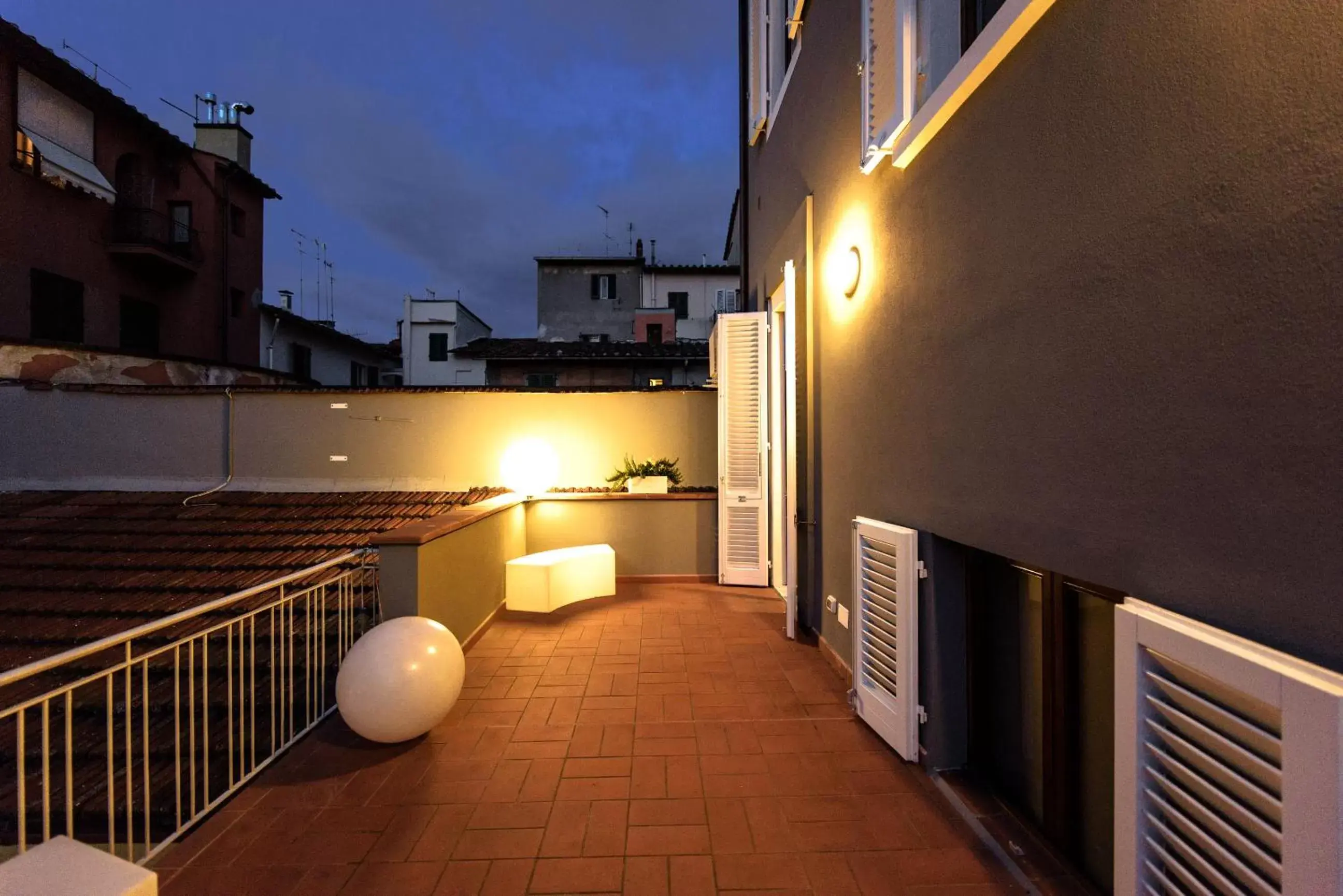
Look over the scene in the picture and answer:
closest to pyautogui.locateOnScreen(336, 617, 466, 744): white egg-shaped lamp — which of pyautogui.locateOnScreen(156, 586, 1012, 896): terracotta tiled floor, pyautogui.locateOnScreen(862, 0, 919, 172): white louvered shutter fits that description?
pyautogui.locateOnScreen(156, 586, 1012, 896): terracotta tiled floor

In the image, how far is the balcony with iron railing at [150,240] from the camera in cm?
1272

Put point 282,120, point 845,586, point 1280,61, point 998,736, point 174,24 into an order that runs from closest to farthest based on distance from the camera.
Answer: point 1280,61 → point 998,736 → point 845,586 → point 174,24 → point 282,120

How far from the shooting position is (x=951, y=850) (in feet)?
7.07

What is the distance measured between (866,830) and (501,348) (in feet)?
53.5

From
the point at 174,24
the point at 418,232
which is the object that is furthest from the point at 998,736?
the point at 174,24

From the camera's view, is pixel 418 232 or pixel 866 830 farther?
pixel 418 232

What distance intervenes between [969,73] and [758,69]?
197 inches

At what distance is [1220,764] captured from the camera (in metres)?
1.25

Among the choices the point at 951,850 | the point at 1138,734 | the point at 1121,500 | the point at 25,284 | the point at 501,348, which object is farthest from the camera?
the point at 501,348

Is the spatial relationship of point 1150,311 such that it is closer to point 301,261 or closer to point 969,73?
point 969,73

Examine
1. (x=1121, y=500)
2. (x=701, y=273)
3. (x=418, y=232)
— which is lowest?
(x=1121, y=500)

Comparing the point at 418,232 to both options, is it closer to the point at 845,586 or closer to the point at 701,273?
the point at 701,273

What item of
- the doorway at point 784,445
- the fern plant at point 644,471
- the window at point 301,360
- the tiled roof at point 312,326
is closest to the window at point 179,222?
the tiled roof at point 312,326

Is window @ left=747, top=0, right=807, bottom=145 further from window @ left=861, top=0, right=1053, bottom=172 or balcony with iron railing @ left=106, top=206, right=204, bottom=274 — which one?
balcony with iron railing @ left=106, top=206, right=204, bottom=274
